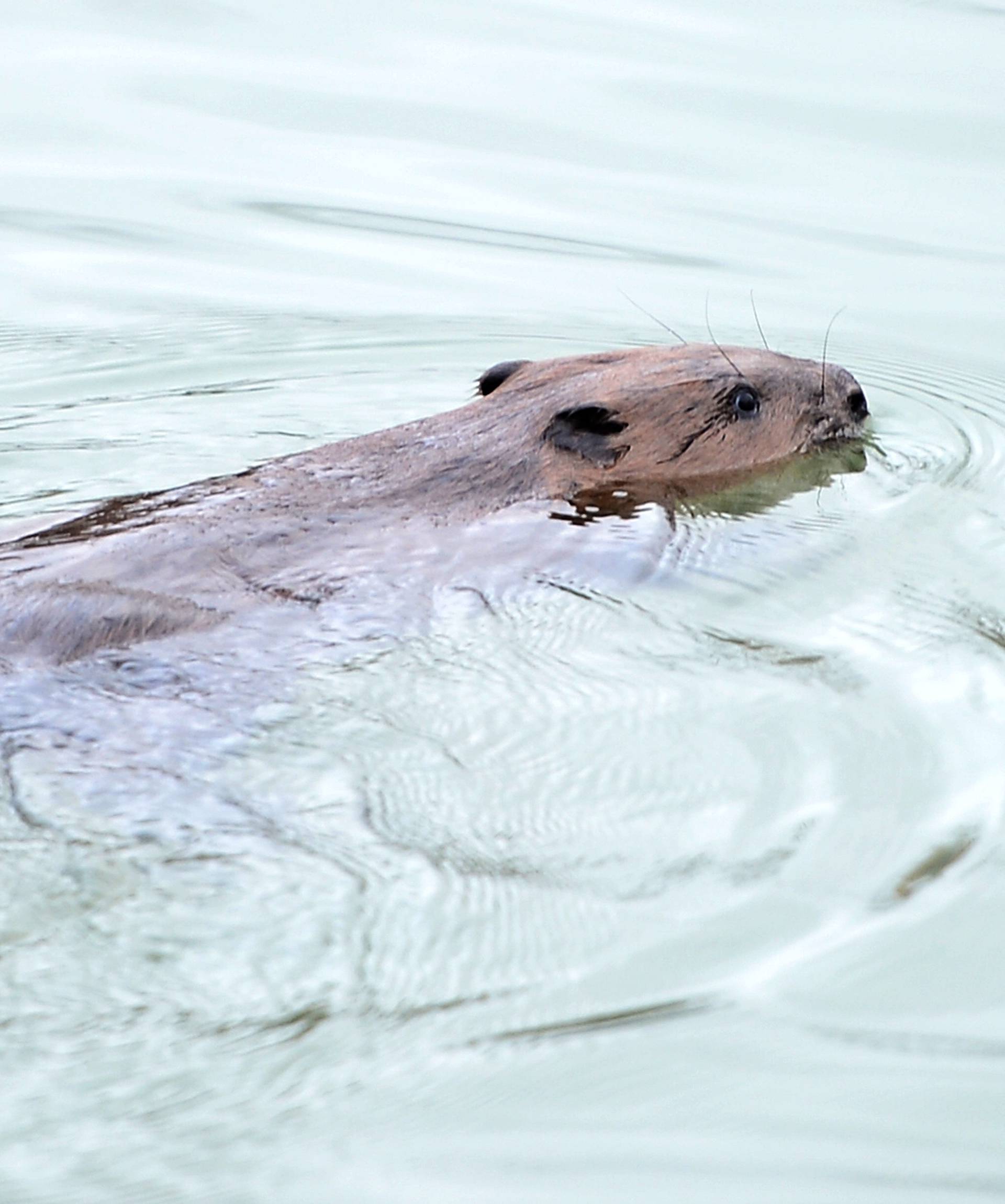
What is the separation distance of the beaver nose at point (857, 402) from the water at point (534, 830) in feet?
0.52

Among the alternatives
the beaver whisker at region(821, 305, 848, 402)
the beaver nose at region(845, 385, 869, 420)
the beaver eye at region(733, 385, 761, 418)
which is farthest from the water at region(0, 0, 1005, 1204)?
the beaver eye at region(733, 385, 761, 418)

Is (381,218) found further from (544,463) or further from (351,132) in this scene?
(544,463)

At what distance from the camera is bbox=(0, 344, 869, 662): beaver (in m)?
3.87

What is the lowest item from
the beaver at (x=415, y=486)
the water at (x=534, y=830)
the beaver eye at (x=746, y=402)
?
the water at (x=534, y=830)

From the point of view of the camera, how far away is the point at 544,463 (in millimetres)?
5035

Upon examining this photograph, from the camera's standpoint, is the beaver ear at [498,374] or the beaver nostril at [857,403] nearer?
the beaver ear at [498,374]

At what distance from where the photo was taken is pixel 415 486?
4.71 meters

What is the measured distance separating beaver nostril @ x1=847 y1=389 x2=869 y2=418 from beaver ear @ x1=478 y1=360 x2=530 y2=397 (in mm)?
946

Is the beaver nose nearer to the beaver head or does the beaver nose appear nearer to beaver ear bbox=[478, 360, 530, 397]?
the beaver head

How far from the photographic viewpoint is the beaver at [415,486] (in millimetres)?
3871

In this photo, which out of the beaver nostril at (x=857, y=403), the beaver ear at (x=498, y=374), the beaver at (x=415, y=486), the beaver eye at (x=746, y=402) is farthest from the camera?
the beaver nostril at (x=857, y=403)

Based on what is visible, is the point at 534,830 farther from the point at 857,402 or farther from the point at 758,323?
the point at 758,323

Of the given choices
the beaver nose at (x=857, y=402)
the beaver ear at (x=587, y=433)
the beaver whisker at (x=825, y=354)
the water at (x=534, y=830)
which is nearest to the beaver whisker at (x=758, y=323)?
the water at (x=534, y=830)

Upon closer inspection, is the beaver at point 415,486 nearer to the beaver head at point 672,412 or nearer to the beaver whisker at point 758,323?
the beaver head at point 672,412
